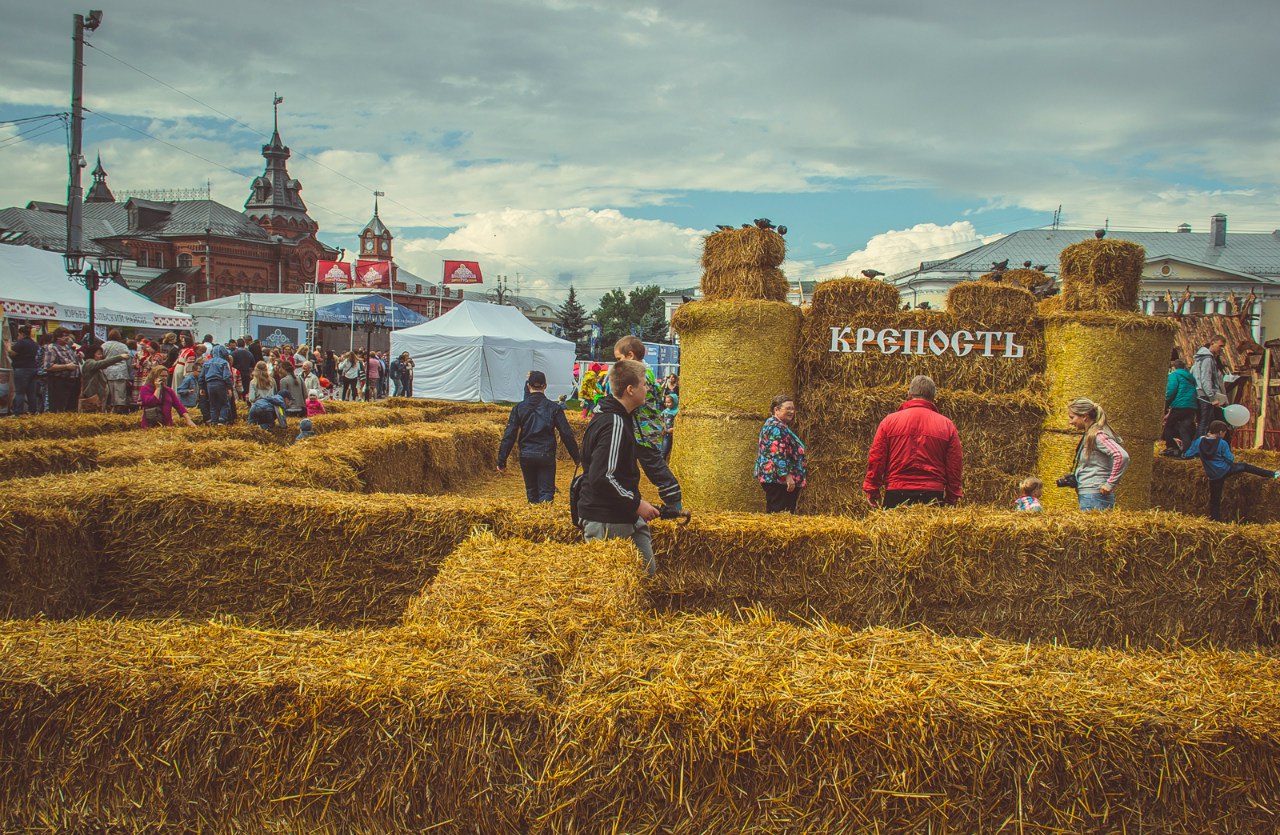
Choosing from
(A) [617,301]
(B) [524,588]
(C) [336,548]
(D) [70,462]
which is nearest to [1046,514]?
(B) [524,588]

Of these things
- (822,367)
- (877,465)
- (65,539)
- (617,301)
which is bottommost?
(65,539)

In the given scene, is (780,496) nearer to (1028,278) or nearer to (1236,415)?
(1236,415)

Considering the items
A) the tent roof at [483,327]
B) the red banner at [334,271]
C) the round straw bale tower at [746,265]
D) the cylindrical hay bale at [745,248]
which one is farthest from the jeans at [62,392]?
the red banner at [334,271]

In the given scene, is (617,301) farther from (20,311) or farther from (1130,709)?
(1130,709)

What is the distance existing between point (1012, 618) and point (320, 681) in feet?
14.3

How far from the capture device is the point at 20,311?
18469 mm

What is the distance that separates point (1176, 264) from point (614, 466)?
228 feet

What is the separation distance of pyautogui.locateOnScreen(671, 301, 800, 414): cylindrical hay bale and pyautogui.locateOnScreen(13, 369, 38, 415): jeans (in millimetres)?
11819

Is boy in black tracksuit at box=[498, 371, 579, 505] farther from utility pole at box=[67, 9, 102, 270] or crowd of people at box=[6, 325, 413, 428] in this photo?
utility pole at box=[67, 9, 102, 270]

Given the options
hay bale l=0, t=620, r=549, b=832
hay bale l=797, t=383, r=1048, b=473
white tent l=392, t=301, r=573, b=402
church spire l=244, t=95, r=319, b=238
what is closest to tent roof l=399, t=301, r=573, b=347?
white tent l=392, t=301, r=573, b=402

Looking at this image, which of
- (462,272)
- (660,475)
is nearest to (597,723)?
(660,475)

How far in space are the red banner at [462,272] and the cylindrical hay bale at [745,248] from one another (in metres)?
51.0

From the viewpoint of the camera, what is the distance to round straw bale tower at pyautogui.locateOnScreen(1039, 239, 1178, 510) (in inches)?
338

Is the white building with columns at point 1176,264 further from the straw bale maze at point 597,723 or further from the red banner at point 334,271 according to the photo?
the straw bale maze at point 597,723
